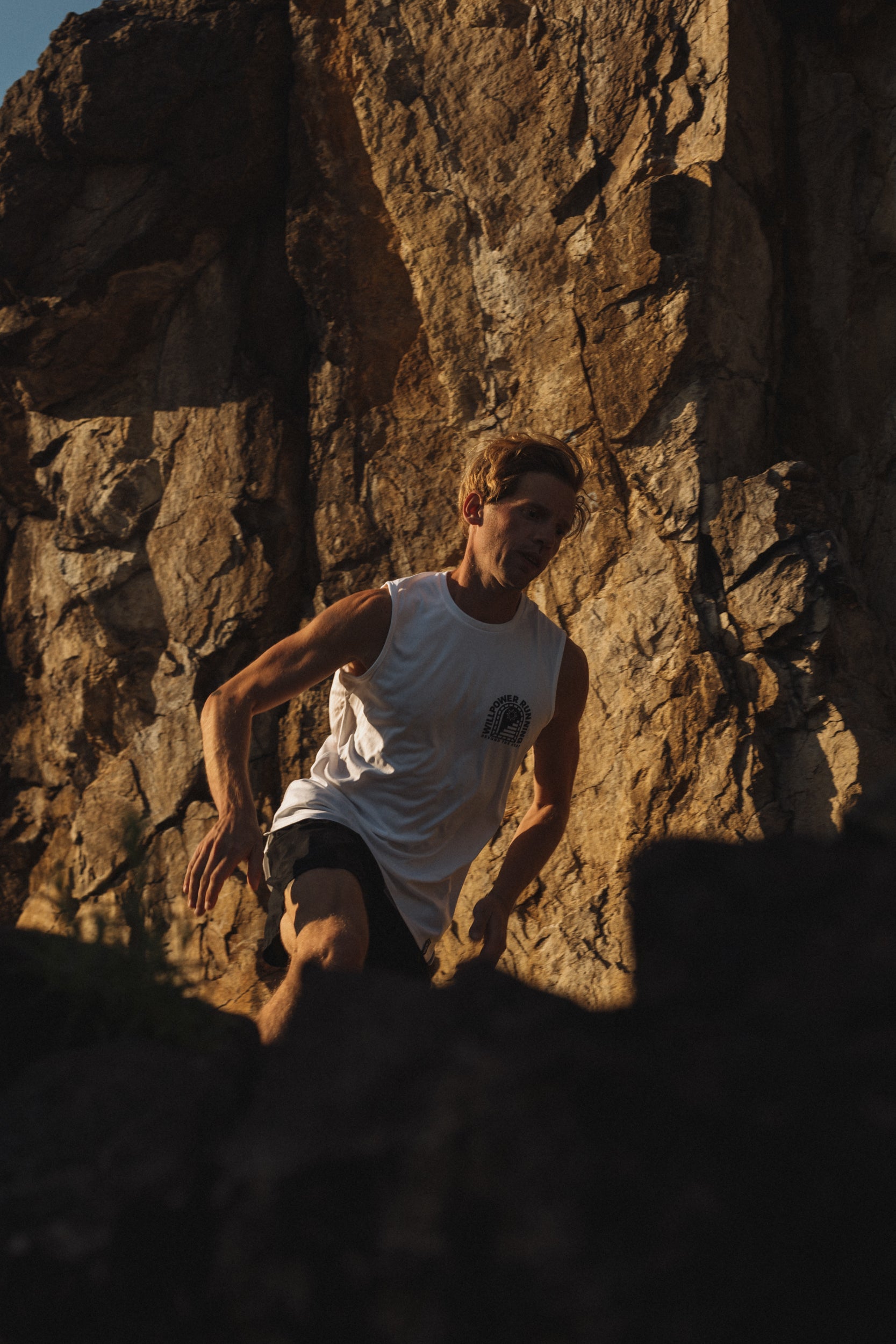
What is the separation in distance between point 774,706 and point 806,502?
32.2 inches

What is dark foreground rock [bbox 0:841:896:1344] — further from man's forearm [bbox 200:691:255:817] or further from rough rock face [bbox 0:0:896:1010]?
rough rock face [bbox 0:0:896:1010]

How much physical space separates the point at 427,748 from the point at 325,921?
1.96ft

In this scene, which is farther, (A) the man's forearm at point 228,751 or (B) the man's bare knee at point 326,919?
(A) the man's forearm at point 228,751

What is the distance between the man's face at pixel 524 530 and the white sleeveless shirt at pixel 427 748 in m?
0.15

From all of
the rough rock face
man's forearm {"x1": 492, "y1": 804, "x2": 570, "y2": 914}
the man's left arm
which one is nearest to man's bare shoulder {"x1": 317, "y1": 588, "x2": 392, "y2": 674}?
the man's left arm

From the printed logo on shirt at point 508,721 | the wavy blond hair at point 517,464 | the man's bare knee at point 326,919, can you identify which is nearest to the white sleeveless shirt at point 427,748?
the printed logo on shirt at point 508,721

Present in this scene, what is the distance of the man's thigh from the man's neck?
0.87 m

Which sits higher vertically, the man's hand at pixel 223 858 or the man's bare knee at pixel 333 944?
the man's hand at pixel 223 858

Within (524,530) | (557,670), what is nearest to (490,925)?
(557,670)

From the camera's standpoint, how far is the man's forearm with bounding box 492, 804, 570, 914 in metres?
2.83

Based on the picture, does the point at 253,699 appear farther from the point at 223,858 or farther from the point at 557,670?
the point at 557,670

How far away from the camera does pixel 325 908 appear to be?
7.63ft

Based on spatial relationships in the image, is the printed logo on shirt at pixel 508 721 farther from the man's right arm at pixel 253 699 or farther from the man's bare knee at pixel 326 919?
the man's bare knee at pixel 326 919

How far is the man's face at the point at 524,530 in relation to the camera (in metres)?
2.83
